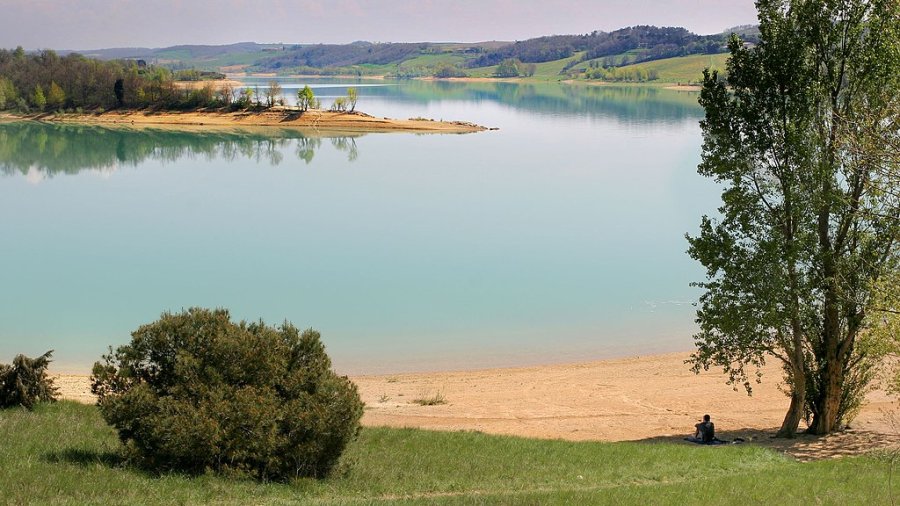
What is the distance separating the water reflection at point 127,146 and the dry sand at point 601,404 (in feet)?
183

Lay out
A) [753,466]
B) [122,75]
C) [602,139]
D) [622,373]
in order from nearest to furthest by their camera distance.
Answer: [753,466] → [622,373] → [602,139] → [122,75]

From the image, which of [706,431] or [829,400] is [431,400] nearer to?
[706,431]

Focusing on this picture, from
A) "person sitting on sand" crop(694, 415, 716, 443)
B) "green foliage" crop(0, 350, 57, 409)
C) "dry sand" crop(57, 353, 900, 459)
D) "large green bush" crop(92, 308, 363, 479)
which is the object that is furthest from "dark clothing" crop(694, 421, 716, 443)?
"green foliage" crop(0, 350, 57, 409)

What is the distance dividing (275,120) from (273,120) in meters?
0.25

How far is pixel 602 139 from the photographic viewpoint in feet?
309

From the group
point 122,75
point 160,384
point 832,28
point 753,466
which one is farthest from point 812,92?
point 122,75

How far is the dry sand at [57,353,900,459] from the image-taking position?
1811 centimetres

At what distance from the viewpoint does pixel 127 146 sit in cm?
8844

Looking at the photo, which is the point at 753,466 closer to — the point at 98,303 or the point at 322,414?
the point at 322,414

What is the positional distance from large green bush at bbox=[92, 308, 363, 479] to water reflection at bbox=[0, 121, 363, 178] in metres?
64.2

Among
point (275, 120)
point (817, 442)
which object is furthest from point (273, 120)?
point (817, 442)

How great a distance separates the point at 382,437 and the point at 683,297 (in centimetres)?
2106

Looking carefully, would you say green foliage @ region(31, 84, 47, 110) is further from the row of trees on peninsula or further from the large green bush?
the large green bush

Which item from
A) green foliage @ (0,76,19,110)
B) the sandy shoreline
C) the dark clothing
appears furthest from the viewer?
green foliage @ (0,76,19,110)
